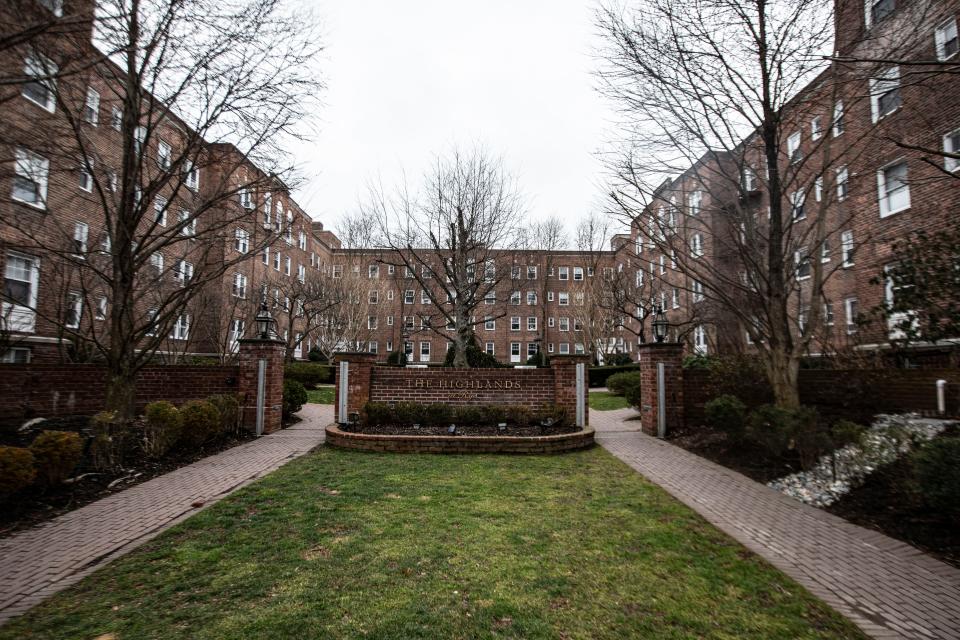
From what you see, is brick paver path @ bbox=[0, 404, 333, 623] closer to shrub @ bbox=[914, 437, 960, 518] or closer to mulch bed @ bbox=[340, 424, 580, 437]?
Result: mulch bed @ bbox=[340, 424, 580, 437]

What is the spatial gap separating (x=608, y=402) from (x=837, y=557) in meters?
12.9

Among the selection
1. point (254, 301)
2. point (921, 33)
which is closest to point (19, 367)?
point (254, 301)

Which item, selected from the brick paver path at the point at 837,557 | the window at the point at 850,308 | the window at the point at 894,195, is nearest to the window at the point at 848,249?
the window at the point at 894,195

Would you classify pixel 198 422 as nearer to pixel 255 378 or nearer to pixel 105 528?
pixel 255 378

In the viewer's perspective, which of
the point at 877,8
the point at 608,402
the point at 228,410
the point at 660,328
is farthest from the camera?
the point at 608,402

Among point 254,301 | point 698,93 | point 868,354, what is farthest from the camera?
point 254,301

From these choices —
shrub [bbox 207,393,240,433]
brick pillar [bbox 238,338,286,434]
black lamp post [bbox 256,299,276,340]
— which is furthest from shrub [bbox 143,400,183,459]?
black lamp post [bbox 256,299,276,340]

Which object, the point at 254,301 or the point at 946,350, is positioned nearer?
the point at 946,350

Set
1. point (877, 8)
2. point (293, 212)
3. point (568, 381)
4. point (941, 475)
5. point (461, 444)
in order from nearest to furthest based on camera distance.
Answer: point (941, 475)
point (877, 8)
point (461, 444)
point (293, 212)
point (568, 381)

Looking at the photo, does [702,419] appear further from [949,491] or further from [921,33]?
[921,33]

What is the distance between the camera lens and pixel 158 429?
23.2ft

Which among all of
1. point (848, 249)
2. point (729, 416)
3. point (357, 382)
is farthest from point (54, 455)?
point (848, 249)

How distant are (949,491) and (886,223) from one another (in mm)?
12948

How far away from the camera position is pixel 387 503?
16.9 ft
